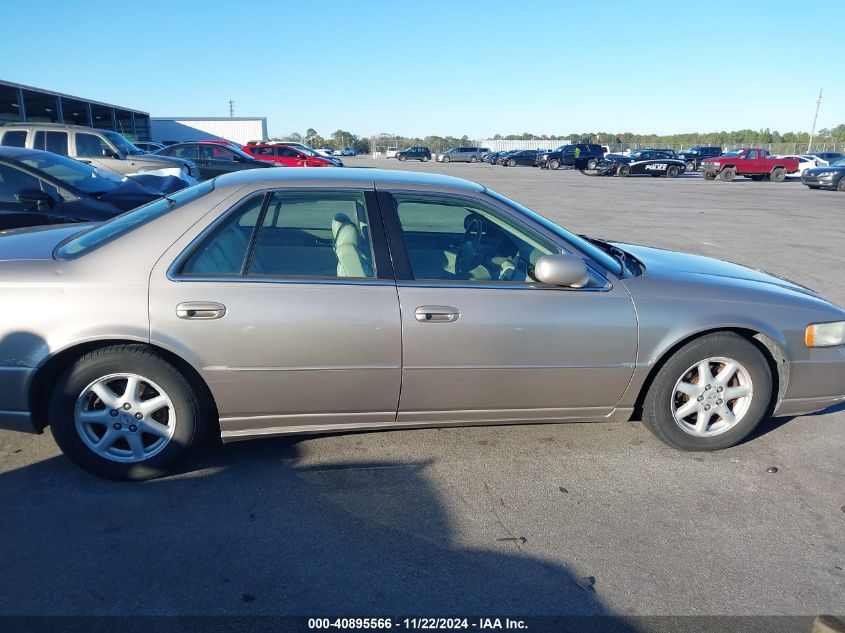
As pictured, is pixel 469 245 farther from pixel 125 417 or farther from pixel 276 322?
pixel 125 417

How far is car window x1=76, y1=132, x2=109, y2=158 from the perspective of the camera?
41.7 ft

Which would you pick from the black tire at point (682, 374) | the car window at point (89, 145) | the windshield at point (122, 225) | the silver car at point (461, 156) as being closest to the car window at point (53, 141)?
the car window at point (89, 145)

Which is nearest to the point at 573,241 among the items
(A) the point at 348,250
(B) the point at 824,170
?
(A) the point at 348,250

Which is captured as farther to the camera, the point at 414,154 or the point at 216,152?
the point at 414,154

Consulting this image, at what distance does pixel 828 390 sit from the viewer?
350 centimetres

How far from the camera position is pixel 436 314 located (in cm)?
298

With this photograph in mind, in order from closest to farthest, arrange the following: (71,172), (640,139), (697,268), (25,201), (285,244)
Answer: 1. (285,244)
2. (697,268)
3. (25,201)
4. (71,172)
5. (640,139)

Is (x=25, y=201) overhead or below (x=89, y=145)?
below

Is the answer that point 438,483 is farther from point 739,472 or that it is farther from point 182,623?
point 739,472

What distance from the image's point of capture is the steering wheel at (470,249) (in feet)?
11.4

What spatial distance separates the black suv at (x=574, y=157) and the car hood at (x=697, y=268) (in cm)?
3540

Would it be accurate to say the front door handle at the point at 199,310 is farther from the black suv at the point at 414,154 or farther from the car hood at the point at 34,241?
the black suv at the point at 414,154

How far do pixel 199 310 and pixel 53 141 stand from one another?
12257 mm

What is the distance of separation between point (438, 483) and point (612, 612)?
3.50ft
